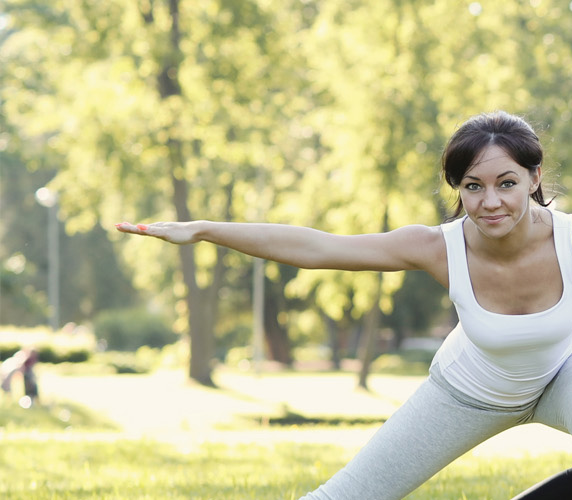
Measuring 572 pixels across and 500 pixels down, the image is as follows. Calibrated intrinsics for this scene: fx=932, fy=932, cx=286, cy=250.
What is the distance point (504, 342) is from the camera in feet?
11.7

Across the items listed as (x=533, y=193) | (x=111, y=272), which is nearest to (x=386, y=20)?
(x=533, y=193)

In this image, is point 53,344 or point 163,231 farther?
point 53,344

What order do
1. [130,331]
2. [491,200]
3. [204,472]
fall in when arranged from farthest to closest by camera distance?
[130,331], [204,472], [491,200]

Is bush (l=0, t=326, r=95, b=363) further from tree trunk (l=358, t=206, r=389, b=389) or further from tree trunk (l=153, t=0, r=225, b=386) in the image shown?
tree trunk (l=358, t=206, r=389, b=389)

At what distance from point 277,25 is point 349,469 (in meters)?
20.7

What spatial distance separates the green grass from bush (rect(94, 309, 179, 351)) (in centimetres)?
4287

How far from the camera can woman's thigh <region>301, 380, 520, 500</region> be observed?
Answer: 3752 mm

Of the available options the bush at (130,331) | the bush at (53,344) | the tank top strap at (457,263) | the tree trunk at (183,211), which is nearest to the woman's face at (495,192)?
the tank top strap at (457,263)

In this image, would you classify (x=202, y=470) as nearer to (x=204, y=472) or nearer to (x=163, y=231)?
(x=204, y=472)

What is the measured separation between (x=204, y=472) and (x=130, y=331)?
4548cm

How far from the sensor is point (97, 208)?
84.0ft

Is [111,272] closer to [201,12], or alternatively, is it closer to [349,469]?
[201,12]

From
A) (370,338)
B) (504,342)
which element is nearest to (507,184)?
(504,342)

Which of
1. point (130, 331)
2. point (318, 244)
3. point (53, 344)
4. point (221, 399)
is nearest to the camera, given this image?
point (318, 244)
